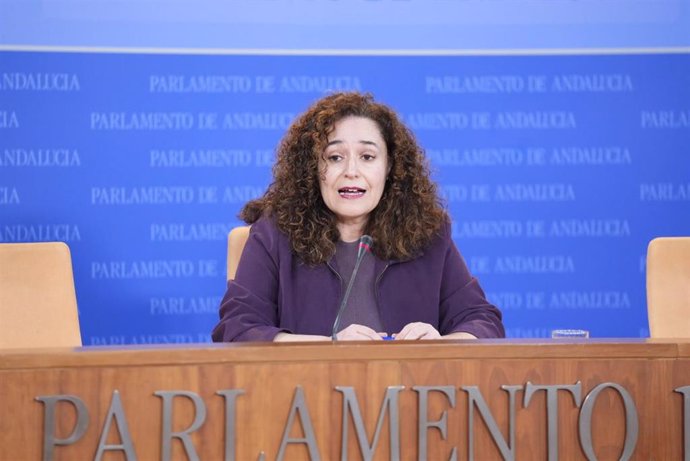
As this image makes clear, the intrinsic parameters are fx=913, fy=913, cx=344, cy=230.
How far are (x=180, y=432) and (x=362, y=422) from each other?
27cm

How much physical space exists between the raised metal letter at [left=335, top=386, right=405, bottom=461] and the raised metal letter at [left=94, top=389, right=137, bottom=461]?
306 mm

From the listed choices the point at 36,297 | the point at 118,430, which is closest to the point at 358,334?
the point at 118,430

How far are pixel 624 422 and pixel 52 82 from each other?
2.73 meters

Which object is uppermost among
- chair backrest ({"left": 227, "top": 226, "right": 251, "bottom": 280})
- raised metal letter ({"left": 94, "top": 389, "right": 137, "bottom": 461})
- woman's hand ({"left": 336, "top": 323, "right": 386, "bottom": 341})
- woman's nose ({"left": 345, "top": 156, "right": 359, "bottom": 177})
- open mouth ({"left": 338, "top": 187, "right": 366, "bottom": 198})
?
woman's nose ({"left": 345, "top": 156, "right": 359, "bottom": 177})

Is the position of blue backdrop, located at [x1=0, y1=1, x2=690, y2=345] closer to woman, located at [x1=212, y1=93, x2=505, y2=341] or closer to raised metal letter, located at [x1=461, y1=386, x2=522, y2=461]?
woman, located at [x1=212, y1=93, x2=505, y2=341]

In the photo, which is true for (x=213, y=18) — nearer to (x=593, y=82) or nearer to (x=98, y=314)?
(x=98, y=314)

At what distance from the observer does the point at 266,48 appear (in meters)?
3.57

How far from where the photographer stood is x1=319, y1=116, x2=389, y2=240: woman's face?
2268mm

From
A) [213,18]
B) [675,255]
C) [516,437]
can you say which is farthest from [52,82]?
[516,437]

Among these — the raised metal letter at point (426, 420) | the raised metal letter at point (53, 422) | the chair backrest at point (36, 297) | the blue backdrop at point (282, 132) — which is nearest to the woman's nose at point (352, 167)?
the chair backrest at point (36, 297)

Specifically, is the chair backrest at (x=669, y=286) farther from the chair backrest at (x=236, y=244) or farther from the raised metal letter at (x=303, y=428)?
the raised metal letter at (x=303, y=428)

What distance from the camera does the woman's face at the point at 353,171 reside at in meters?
2.27

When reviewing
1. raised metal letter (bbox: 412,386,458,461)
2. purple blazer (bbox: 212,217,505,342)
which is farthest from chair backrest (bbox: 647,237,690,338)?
raised metal letter (bbox: 412,386,458,461)

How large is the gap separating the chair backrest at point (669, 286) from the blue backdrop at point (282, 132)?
112 centimetres
